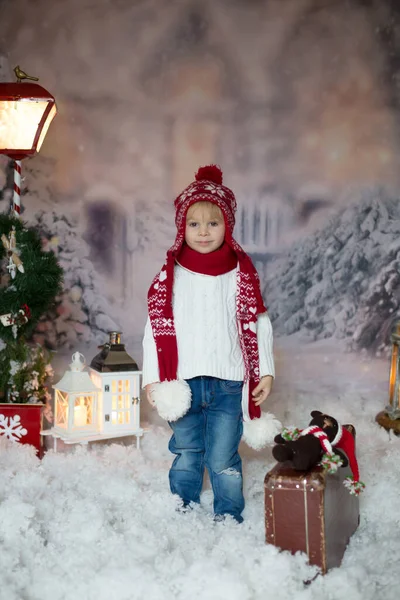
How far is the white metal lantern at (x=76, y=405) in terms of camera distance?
3092mm

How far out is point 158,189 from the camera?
416 centimetres

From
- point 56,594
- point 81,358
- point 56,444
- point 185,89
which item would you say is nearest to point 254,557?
point 56,594

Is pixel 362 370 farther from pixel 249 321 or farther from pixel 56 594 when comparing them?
pixel 56 594

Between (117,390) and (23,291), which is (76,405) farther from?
(23,291)

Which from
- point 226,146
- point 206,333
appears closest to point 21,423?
point 206,333

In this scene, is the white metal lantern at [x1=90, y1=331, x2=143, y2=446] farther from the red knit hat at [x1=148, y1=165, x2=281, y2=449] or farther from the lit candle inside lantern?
the red knit hat at [x1=148, y1=165, x2=281, y2=449]

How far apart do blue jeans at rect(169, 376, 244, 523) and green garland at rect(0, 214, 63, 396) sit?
1014 millimetres

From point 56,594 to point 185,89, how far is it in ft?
10.1

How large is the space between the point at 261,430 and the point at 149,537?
1.77ft

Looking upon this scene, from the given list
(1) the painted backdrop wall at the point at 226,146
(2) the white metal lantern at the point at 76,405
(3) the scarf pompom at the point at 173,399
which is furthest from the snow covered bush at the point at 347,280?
(3) the scarf pompom at the point at 173,399

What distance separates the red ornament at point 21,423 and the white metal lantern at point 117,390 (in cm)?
30

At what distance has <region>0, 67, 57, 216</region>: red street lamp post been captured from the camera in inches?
121

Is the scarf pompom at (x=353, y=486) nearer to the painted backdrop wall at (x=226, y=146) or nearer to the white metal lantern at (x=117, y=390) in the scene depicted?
the white metal lantern at (x=117, y=390)

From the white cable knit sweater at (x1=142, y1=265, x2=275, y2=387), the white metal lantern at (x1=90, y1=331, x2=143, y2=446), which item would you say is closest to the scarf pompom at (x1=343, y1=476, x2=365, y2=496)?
the white cable knit sweater at (x1=142, y1=265, x2=275, y2=387)
